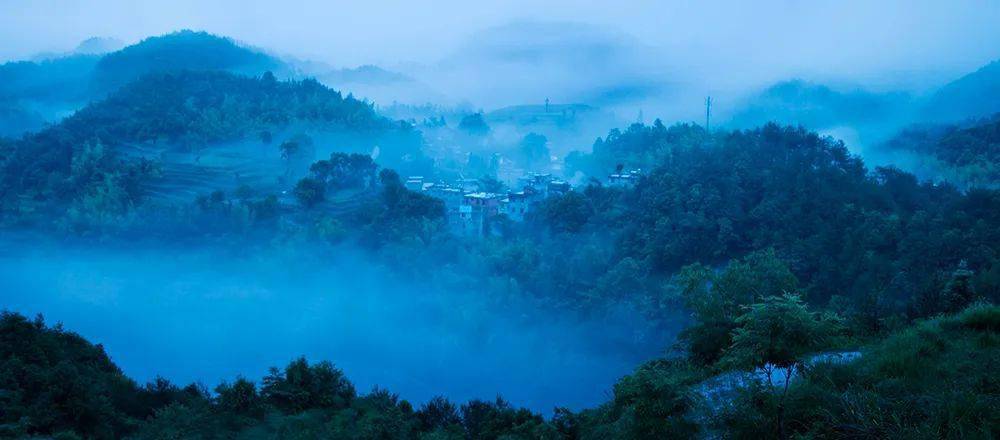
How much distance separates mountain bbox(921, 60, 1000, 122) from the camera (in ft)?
114

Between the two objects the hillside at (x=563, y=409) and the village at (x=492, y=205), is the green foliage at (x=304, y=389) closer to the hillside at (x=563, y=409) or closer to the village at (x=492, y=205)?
the hillside at (x=563, y=409)

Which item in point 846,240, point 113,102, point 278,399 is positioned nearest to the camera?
point 278,399

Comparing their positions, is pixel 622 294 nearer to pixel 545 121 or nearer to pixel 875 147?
pixel 875 147

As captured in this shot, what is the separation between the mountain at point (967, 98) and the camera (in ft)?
114

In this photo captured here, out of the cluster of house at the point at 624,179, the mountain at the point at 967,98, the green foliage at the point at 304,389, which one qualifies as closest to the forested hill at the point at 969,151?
the mountain at the point at 967,98

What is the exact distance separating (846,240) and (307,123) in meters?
32.9

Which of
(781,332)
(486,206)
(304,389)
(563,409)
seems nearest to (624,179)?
(486,206)

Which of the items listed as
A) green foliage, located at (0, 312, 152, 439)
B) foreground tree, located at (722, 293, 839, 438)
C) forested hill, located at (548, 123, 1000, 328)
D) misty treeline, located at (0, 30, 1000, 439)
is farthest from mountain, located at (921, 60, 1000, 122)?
green foliage, located at (0, 312, 152, 439)

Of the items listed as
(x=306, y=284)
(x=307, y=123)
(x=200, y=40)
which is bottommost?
(x=306, y=284)

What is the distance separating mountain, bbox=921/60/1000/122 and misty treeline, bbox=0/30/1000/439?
32.1 ft

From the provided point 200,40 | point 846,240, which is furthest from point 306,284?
point 200,40

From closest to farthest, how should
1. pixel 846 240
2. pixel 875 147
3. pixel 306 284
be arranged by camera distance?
1. pixel 846 240
2. pixel 306 284
3. pixel 875 147

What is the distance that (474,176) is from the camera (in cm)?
4253

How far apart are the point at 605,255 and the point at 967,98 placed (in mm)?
26940
